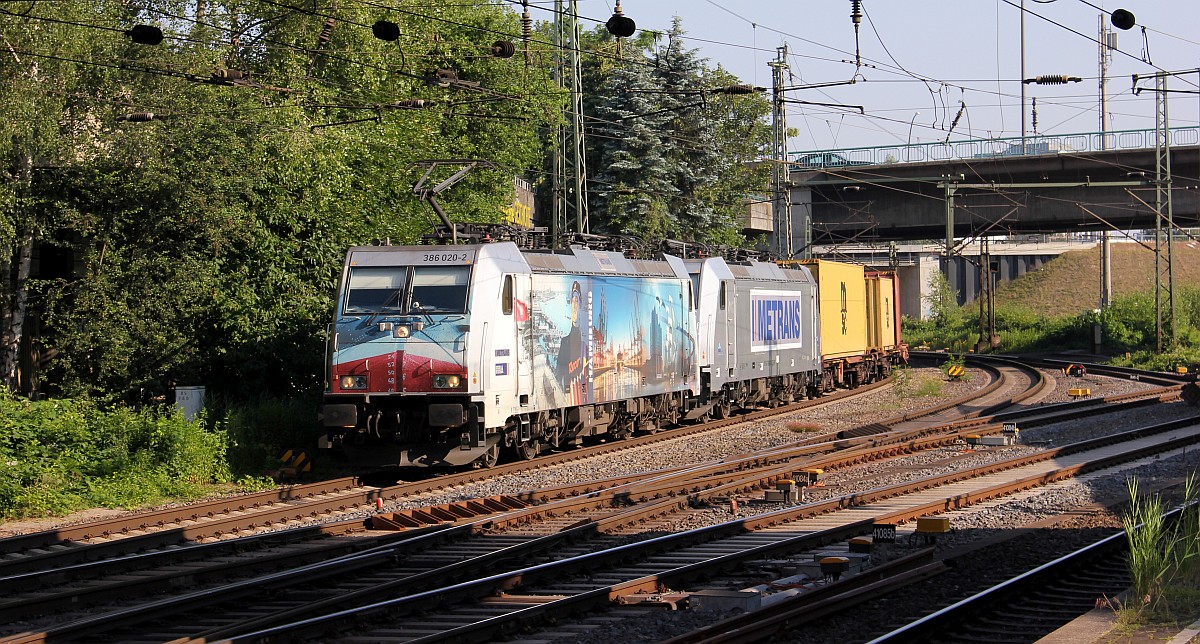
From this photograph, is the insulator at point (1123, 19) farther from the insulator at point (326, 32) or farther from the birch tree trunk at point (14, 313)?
the birch tree trunk at point (14, 313)

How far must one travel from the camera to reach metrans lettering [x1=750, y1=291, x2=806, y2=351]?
2697 centimetres

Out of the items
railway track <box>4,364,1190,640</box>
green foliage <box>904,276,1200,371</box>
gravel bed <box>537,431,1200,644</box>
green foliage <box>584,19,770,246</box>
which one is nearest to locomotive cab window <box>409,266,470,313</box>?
railway track <box>4,364,1190,640</box>

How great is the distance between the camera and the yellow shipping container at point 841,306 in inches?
1268

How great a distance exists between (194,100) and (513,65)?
1681 centimetres

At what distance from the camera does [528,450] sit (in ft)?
62.9

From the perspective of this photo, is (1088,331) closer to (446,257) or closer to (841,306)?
(841,306)

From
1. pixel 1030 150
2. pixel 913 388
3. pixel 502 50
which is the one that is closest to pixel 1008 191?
pixel 1030 150

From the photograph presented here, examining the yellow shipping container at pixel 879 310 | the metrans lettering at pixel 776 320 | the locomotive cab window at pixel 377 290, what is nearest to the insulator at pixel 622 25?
the locomotive cab window at pixel 377 290

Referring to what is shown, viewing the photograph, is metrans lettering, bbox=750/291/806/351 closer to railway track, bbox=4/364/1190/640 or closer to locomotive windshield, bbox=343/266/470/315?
locomotive windshield, bbox=343/266/470/315

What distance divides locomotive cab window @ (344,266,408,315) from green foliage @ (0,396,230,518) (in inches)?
106

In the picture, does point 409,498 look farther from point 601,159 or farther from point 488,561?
point 601,159

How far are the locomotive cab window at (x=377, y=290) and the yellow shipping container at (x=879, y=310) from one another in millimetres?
22669

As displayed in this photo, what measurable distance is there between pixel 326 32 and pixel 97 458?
34.9ft

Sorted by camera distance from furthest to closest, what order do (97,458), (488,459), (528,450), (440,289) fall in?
(528,450)
(488,459)
(440,289)
(97,458)
